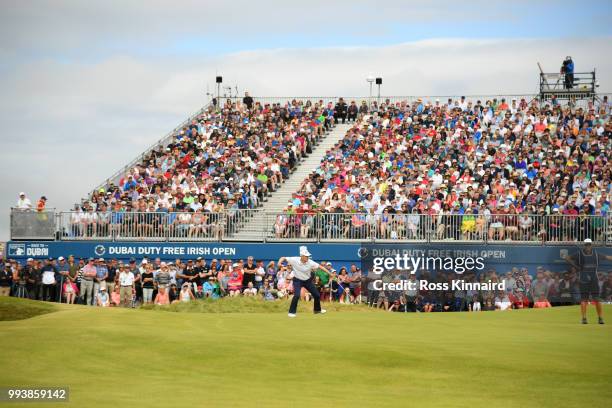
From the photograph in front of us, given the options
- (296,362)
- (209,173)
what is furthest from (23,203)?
(296,362)

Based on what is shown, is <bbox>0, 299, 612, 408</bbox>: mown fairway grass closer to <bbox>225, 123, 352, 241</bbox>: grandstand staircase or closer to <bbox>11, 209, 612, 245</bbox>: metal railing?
<bbox>11, 209, 612, 245</bbox>: metal railing

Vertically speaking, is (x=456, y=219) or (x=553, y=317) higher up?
(x=456, y=219)

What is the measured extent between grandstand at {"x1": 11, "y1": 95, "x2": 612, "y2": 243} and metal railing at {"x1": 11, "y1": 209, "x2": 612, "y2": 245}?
0.14 feet

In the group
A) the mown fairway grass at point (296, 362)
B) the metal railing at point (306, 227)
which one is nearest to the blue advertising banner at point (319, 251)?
the metal railing at point (306, 227)

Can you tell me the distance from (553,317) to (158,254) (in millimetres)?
17026

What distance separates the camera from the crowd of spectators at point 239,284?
34656 millimetres

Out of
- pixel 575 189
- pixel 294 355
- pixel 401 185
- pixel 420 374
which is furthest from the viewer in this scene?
pixel 401 185

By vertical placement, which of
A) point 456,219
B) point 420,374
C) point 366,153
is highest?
point 366,153

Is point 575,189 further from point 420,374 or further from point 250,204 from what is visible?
point 420,374

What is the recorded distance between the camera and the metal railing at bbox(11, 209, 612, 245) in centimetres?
3619

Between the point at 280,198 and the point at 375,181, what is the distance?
4.85 m

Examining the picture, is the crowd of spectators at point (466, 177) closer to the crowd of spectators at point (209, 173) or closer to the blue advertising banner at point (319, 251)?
the blue advertising banner at point (319, 251)

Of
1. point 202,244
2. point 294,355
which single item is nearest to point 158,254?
point 202,244

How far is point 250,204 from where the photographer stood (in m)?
42.2
